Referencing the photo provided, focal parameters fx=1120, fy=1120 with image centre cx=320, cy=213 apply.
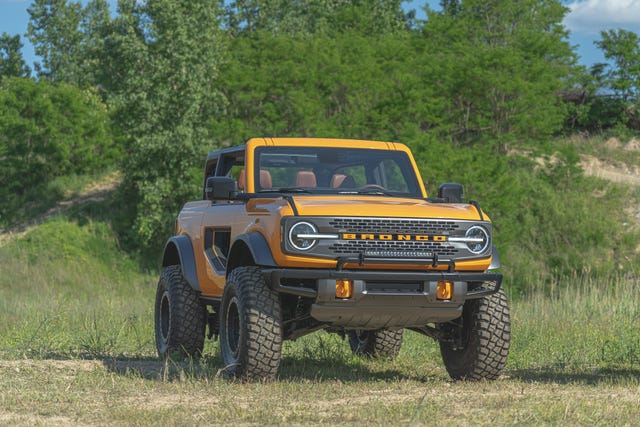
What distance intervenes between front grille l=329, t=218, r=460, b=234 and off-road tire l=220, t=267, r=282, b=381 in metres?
0.83

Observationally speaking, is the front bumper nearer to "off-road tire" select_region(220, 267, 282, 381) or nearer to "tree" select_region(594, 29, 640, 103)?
"off-road tire" select_region(220, 267, 282, 381)

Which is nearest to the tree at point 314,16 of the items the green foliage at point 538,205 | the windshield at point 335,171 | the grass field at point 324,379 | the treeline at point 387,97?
the treeline at point 387,97

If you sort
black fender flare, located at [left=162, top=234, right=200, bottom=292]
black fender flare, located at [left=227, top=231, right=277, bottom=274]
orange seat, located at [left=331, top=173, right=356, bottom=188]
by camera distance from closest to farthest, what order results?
black fender flare, located at [left=227, top=231, right=277, bottom=274], orange seat, located at [left=331, top=173, right=356, bottom=188], black fender flare, located at [left=162, top=234, right=200, bottom=292]

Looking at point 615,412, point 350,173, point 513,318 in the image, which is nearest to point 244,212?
point 350,173

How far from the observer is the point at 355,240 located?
28.1ft

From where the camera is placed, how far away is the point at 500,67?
44.4 meters

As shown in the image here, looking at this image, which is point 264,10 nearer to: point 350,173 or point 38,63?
point 38,63

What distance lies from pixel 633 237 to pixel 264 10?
88.1 ft

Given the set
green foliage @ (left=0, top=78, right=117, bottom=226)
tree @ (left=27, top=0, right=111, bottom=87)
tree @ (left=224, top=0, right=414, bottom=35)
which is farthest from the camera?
tree @ (left=27, top=0, right=111, bottom=87)

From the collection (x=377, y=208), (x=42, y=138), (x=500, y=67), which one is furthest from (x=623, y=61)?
(x=377, y=208)

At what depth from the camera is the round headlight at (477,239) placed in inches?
348

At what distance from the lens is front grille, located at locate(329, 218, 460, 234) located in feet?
28.1

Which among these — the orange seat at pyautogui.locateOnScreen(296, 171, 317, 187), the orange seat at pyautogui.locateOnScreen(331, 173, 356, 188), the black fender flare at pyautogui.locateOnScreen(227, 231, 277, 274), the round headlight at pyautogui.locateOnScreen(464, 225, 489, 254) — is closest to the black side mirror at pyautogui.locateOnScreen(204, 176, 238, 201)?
the black fender flare at pyautogui.locateOnScreen(227, 231, 277, 274)

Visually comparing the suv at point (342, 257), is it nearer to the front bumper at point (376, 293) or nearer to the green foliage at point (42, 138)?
the front bumper at point (376, 293)
